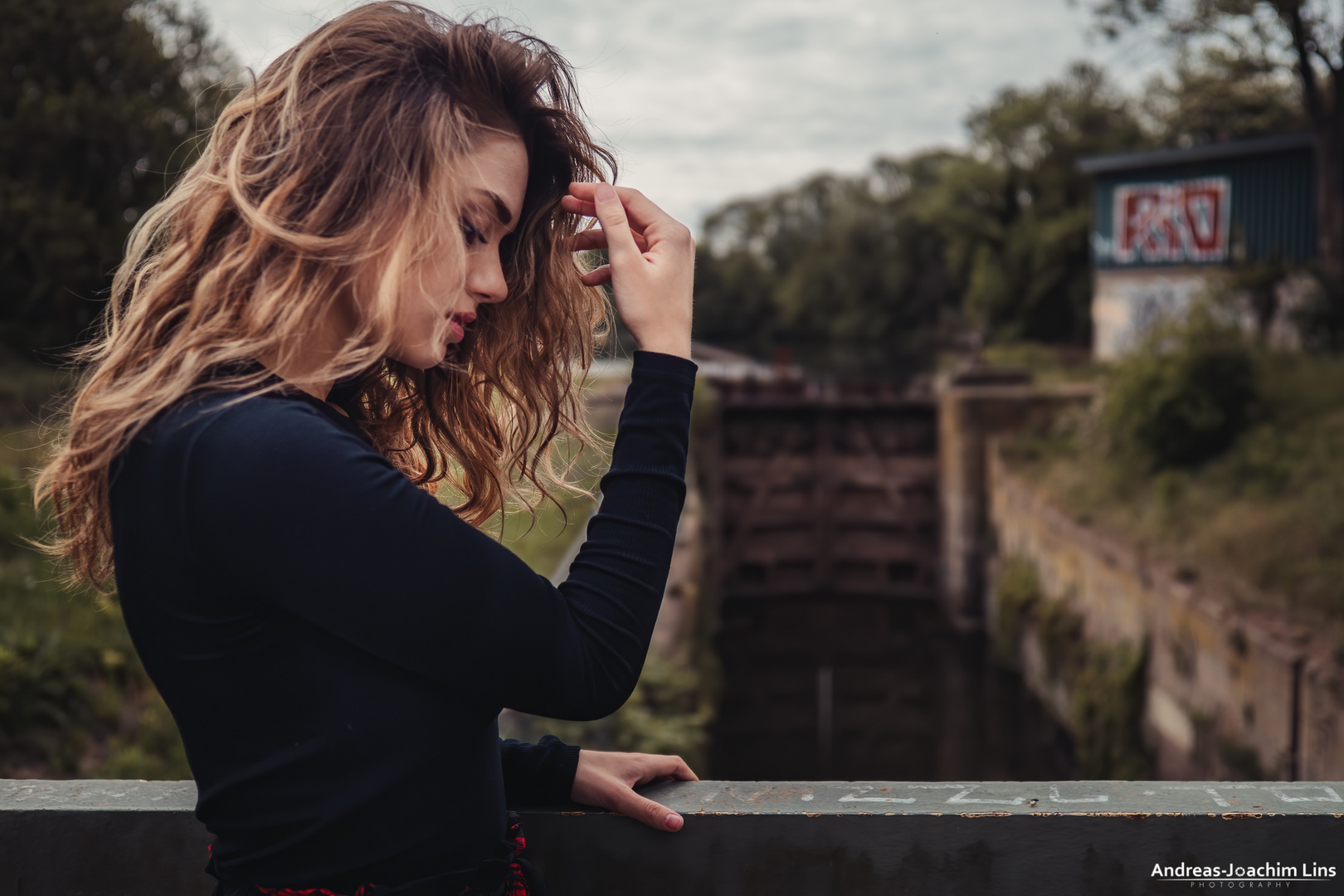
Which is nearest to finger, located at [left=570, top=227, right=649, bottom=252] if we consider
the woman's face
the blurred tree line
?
the woman's face

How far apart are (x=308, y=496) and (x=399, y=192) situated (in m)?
0.31

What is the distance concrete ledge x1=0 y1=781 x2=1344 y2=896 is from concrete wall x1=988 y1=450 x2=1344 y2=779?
696 centimetres

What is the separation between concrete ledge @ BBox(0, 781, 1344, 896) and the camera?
116 centimetres

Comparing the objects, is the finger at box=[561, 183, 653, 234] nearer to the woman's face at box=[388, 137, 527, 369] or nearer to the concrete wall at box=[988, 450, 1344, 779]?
the woman's face at box=[388, 137, 527, 369]

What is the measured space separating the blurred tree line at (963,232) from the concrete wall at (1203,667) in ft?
27.2

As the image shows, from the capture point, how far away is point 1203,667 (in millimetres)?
9414

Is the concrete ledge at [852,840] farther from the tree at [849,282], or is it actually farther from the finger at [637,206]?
the tree at [849,282]

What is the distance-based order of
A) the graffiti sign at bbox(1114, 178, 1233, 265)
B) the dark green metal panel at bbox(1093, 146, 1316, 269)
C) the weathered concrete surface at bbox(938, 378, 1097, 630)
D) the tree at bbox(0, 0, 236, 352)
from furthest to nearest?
the graffiti sign at bbox(1114, 178, 1233, 265)
the weathered concrete surface at bbox(938, 378, 1097, 630)
the dark green metal panel at bbox(1093, 146, 1316, 269)
the tree at bbox(0, 0, 236, 352)

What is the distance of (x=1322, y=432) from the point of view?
10.7 metres

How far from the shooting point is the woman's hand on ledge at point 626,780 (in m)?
1.20

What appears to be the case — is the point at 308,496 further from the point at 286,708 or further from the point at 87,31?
the point at 87,31

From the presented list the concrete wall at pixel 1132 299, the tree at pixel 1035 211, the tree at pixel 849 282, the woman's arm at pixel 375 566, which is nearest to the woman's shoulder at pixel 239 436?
Result: the woman's arm at pixel 375 566

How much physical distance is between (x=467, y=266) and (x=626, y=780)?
587mm

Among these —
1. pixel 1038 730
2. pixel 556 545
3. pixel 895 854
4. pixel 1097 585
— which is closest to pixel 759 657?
pixel 1038 730
